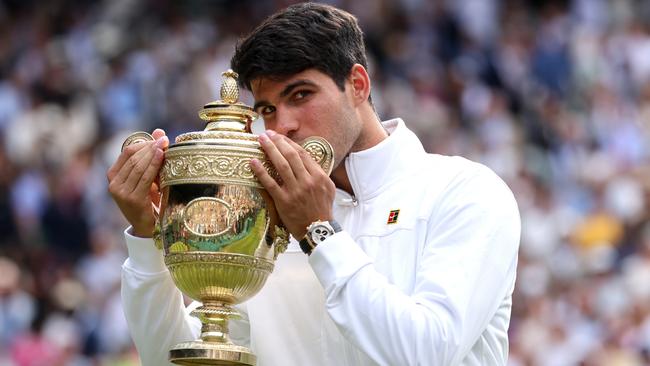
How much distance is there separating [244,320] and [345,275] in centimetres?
70

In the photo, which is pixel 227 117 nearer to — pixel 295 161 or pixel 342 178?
pixel 295 161

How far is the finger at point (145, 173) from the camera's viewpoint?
4.27 m

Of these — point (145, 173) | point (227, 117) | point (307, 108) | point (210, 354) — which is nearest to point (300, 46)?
point (307, 108)

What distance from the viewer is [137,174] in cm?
430

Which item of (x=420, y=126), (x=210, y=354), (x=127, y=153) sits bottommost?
(x=210, y=354)

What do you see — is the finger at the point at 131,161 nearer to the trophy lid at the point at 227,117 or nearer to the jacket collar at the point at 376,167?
the trophy lid at the point at 227,117

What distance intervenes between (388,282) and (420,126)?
9802 millimetres

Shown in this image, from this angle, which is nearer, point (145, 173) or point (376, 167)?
point (145, 173)

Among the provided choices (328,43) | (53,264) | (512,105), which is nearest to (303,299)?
(328,43)

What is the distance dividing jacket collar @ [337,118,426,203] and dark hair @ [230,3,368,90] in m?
0.21

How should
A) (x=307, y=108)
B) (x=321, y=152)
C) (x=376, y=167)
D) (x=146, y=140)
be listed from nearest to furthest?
1. (x=321, y=152)
2. (x=146, y=140)
3. (x=307, y=108)
4. (x=376, y=167)

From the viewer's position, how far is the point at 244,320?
475 cm

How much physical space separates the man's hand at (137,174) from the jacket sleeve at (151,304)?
151 millimetres

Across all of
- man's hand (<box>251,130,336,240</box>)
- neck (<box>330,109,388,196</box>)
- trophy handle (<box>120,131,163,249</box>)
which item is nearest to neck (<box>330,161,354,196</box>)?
neck (<box>330,109,388,196</box>)
